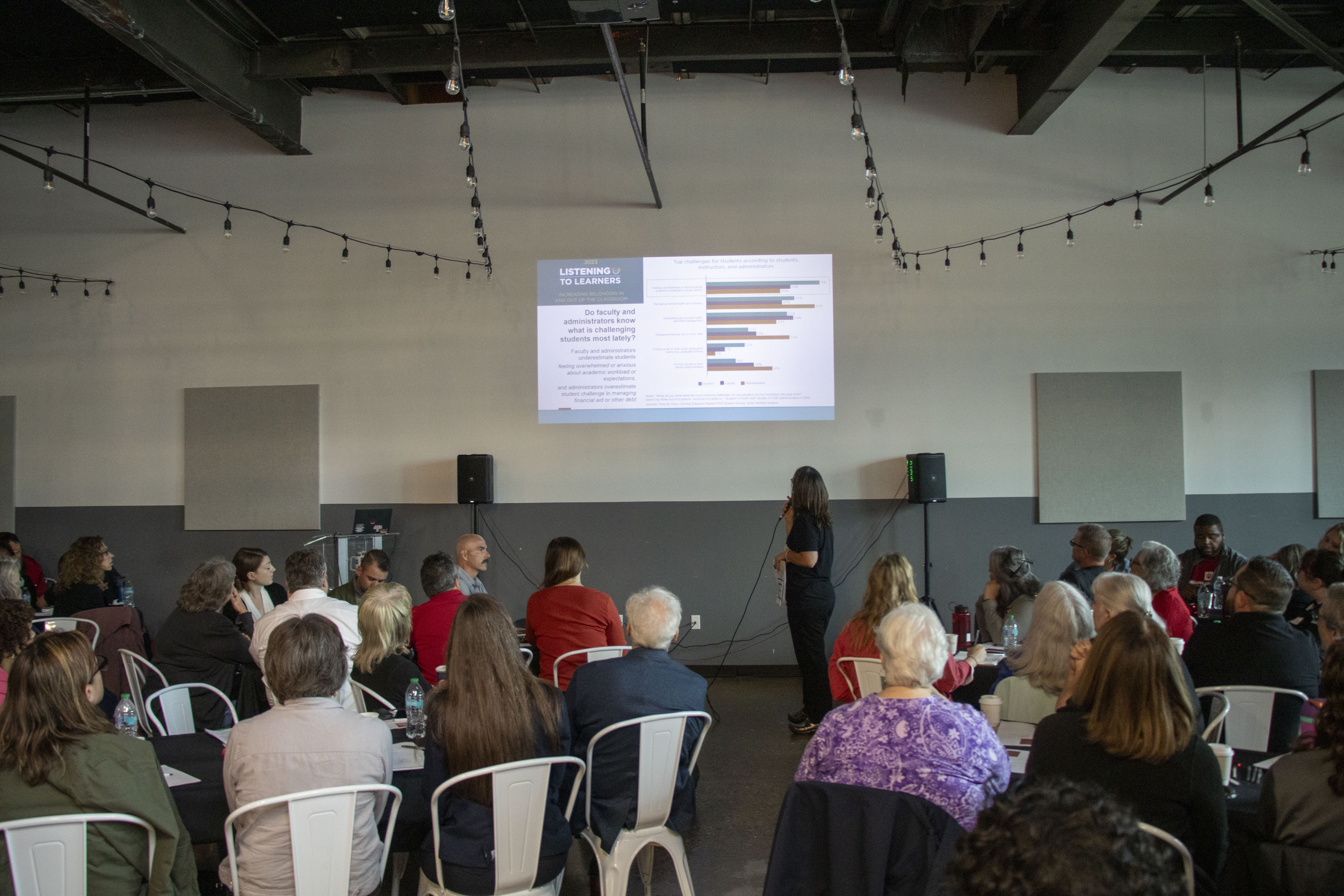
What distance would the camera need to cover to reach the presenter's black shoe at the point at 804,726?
549 cm

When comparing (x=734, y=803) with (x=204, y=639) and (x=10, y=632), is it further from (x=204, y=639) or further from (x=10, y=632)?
(x=10, y=632)

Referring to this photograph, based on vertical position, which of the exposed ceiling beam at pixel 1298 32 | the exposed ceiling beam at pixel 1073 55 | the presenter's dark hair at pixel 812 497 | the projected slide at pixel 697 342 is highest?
the exposed ceiling beam at pixel 1073 55

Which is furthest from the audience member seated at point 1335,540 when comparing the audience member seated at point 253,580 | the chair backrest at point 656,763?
the audience member seated at point 253,580

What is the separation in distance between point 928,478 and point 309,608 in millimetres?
4509

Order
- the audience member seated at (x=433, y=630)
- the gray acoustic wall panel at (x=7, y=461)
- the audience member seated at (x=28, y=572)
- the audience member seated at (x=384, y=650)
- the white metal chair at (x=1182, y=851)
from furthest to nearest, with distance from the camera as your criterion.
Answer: the gray acoustic wall panel at (x=7, y=461), the audience member seated at (x=28, y=572), the audience member seated at (x=433, y=630), the audience member seated at (x=384, y=650), the white metal chair at (x=1182, y=851)

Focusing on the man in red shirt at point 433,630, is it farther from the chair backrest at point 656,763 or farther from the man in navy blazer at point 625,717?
the chair backrest at point 656,763

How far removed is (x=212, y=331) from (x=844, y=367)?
535 cm

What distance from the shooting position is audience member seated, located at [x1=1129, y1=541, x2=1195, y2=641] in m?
4.48

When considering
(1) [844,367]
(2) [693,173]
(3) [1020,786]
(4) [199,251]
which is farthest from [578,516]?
(3) [1020,786]

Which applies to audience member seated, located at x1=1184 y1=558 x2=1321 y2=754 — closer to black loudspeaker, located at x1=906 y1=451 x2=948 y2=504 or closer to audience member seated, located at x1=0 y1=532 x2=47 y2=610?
black loudspeaker, located at x1=906 y1=451 x2=948 y2=504

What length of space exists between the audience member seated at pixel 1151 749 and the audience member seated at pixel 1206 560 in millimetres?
4146

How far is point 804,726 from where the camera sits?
5.50 metres

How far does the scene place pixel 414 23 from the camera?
6.27 m

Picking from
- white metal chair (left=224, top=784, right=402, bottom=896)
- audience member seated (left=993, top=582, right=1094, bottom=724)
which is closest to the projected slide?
audience member seated (left=993, top=582, right=1094, bottom=724)
